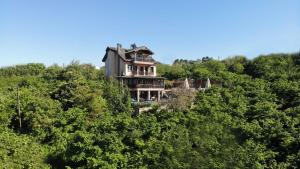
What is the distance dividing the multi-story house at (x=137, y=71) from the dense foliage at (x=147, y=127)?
10.2 ft

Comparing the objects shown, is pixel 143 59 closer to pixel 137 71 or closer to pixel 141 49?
pixel 141 49

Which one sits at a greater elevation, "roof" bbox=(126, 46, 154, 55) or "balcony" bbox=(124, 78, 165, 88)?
"roof" bbox=(126, 46, 154, 55)

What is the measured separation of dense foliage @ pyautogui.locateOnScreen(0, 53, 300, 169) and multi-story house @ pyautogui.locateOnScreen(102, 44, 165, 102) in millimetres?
3108

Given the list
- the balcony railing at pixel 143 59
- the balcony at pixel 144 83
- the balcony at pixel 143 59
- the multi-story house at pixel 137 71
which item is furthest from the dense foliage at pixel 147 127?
the balcony railing at pixel 143 59

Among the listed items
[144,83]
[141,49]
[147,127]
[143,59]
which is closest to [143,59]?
[143,59]

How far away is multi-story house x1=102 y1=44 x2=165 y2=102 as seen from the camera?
159 ft

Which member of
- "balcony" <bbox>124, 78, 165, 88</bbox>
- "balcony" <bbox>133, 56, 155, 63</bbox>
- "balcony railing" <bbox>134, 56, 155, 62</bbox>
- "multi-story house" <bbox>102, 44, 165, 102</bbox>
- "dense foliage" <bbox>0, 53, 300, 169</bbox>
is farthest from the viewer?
"balcony railing" <bbox>134, 56, 155, 62</bbox>

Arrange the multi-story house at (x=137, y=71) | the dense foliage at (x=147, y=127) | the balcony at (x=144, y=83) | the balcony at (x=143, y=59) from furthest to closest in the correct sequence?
1. the balcony at (x=143, y=59)
2. the multi-story house at (x=137, y=71)
3. the balcony at (x=144, y=83)
4. the dense foliage at (x=147, y=127)

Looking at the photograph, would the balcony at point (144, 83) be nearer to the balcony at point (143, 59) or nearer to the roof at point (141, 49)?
the balcony at point (143, 59)

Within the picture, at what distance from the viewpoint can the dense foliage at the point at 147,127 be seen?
89.2ft

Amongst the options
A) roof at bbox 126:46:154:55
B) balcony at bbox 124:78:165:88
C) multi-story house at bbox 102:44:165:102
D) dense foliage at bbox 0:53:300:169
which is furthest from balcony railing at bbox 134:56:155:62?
dense foliage at bbox 0:53:300:169

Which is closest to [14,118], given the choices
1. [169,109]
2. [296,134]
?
[169,109]

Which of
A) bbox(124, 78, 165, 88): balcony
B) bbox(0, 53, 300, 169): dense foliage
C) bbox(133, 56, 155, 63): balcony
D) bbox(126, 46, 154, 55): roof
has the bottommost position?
bbox(0, 53, 300, 169): dense foliage

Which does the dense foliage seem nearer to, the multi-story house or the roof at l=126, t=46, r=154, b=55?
the multi-story house
